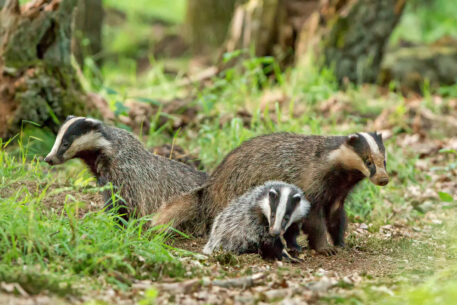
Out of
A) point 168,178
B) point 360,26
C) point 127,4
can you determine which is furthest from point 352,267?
point 127,4

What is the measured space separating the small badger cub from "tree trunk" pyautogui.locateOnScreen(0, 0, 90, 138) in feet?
8.46

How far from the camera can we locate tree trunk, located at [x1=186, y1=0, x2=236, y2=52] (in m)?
13.6

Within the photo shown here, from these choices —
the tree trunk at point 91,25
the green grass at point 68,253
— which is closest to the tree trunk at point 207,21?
the tree trunk at point 91,25

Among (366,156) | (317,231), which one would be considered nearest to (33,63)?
(317,231)

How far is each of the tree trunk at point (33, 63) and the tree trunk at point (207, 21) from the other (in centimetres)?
677

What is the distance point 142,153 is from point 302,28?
5.64 m

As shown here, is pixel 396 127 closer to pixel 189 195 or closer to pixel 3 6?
pixel 189 195

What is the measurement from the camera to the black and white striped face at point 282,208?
5.01 m

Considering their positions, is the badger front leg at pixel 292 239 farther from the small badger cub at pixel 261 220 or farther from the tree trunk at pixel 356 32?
the tree trunk at pixel 356 32

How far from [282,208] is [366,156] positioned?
0.85 metres

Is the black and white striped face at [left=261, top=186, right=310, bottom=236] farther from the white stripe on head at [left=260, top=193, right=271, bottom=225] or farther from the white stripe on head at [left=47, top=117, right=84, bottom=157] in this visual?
the white stripe on head at [left=47, top=117, right=84, bottom=157]

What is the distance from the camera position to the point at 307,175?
554 cm

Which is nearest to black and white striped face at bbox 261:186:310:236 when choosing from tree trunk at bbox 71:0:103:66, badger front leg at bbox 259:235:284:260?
badger front leg at bbox 259:235:284:260

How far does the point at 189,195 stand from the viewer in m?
6.05
